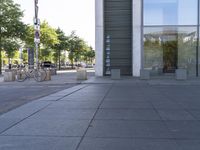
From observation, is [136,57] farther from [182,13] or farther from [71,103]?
[71,103]

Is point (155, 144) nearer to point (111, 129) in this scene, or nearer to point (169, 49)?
point (111, 129)

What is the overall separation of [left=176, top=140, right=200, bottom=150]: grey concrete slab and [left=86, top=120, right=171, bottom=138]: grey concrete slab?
497 mm

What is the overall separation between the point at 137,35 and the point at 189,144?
2430 cm

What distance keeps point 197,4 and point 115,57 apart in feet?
26.9

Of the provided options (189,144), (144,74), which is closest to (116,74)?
(144,74)

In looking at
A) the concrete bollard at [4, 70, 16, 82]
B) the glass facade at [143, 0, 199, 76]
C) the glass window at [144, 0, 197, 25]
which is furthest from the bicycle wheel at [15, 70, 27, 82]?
the glass window at [144, 0, 197, 25]

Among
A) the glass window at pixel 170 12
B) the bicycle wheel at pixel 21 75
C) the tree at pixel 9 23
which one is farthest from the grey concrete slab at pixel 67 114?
the tree at pixel 9 23

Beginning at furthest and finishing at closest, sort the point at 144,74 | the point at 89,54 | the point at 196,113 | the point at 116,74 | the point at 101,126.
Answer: the point at 89,54 → the point at 116,74 → the point at 144,74 → the point at 196,113 → the point at 101,126

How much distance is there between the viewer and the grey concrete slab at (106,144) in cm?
633

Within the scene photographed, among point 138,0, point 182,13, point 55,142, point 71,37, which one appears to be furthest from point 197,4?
point 71,37

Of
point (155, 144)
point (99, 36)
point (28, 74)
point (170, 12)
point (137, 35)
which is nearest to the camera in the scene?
point (155, 144)

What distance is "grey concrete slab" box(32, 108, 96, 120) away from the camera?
31.2 feet

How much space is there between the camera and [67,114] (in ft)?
32.9

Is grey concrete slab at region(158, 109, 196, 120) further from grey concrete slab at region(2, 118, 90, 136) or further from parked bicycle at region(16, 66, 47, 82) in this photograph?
parked bicycle at region(16, 66, 47, 82)
